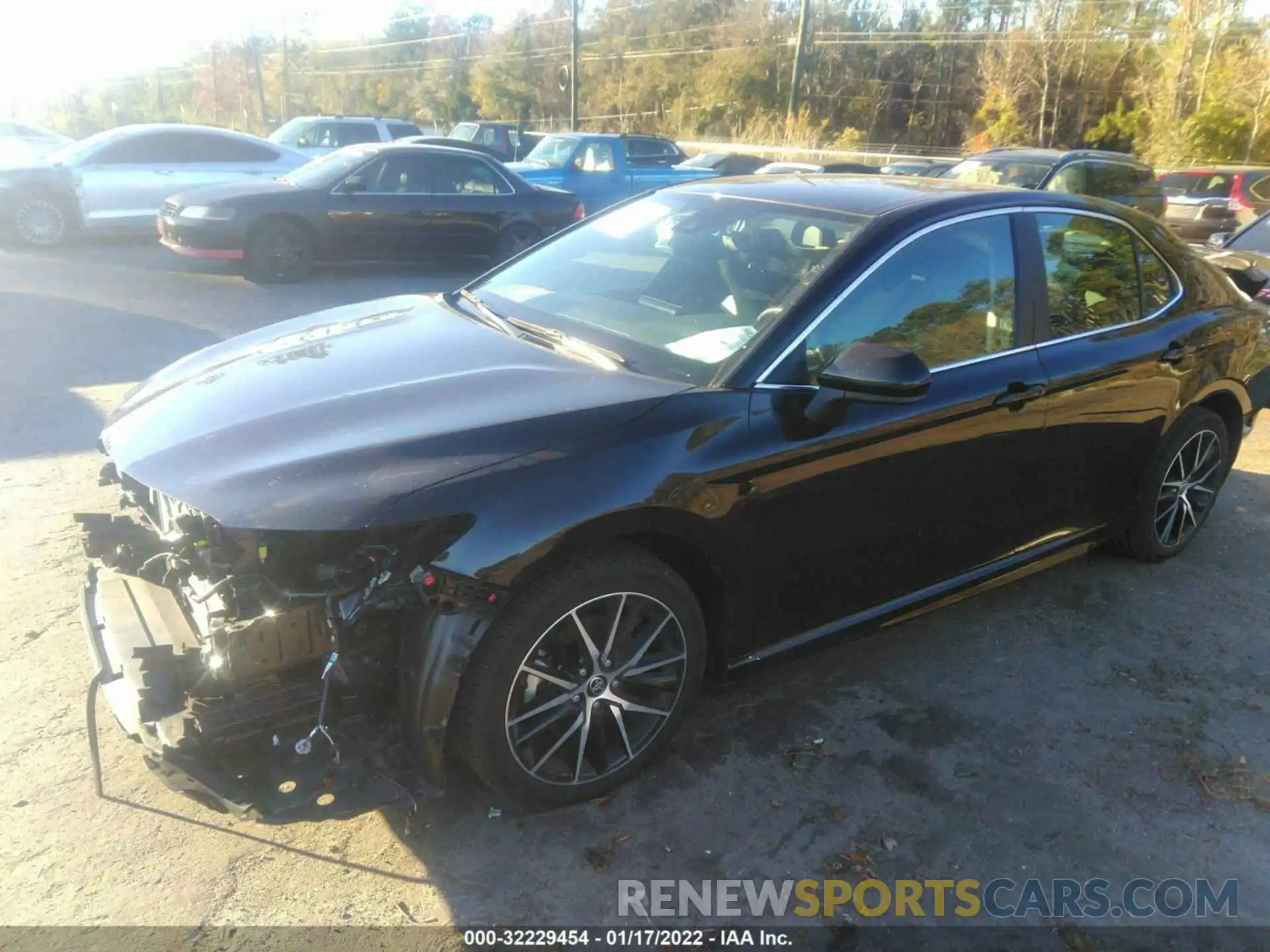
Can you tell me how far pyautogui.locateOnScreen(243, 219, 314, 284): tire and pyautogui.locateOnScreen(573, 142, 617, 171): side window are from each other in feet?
18.9

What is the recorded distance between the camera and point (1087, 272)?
3.90 meters

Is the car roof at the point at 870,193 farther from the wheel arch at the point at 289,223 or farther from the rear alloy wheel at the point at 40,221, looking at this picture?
the rear alloy wheel at the point at 40,221

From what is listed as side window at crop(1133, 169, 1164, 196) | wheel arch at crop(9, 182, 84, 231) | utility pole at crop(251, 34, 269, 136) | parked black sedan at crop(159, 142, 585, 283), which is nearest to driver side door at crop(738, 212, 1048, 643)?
parked black sedan at crop(159, 142, 585, 283)

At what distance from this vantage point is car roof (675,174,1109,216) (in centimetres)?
345

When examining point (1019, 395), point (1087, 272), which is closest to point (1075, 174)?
point (1087, 272)

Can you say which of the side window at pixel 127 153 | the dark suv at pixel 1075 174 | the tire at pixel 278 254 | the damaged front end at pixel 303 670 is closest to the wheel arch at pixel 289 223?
the tire at pixel 278 254

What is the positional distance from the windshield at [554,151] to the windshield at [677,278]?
38.9 feet

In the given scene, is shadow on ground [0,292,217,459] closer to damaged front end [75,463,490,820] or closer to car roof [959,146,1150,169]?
damaged front end [75,463,490,820]

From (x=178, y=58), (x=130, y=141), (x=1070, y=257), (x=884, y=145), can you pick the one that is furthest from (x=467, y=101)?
(x=1070, y=257)

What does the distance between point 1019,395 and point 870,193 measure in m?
0.94

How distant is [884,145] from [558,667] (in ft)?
144

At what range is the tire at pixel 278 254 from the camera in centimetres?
1035

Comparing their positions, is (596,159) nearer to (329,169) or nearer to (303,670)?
(329,169)

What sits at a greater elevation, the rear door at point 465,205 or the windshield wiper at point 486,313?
the windshield wiper at point 486,313
